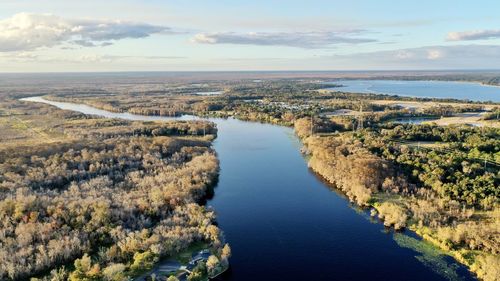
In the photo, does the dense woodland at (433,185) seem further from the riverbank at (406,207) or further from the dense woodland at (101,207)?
the dense woodland at (101,207)

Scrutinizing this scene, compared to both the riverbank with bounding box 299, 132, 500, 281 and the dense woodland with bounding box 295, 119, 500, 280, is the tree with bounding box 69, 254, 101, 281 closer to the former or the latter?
the riverbank with bounding box 299, 132, 500, 281

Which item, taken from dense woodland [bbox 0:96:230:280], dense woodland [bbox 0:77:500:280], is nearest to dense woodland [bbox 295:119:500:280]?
dense woodland [bbox 0:77:500:280]

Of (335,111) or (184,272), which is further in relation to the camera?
(335,111)

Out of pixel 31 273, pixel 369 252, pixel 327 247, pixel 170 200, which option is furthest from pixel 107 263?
pixel 369 252

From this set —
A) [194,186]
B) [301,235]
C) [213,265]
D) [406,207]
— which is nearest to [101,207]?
[194,186]

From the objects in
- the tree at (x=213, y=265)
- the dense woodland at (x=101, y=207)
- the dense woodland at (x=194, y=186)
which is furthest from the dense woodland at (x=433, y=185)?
the tree at (x=213, y=265)

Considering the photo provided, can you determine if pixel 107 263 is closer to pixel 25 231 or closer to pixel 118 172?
pixel 25 231
